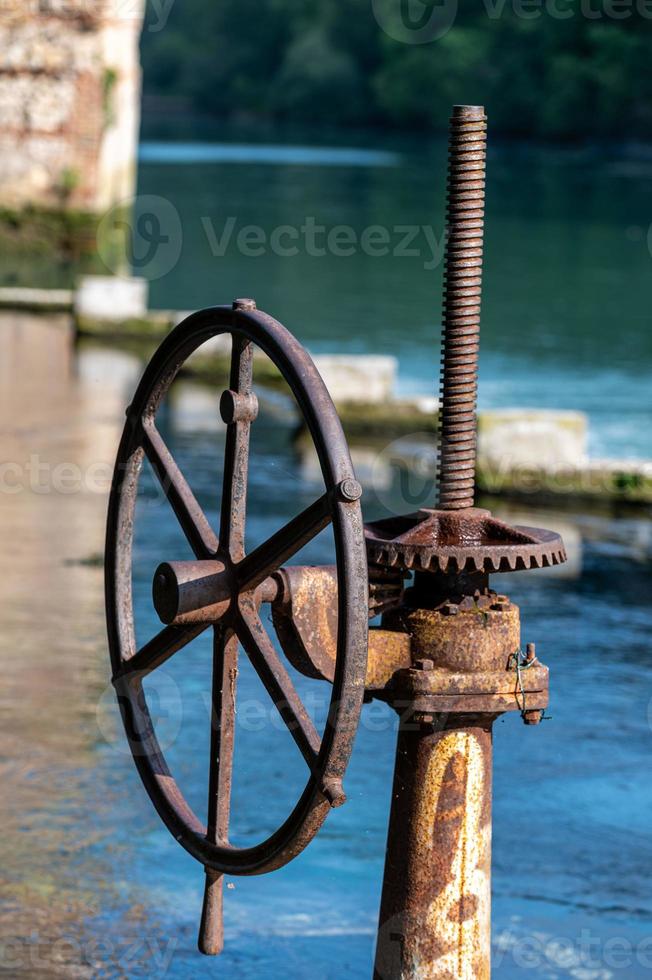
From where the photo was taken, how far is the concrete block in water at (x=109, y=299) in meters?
15.9

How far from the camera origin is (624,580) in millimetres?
→ 8695

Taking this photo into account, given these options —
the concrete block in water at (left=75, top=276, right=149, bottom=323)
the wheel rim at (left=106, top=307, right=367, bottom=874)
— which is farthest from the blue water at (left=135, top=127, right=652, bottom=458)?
the wheel rim at (left=106, top=307, right=367, bottom=874)

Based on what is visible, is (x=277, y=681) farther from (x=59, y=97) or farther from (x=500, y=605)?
(x=59, y=97)

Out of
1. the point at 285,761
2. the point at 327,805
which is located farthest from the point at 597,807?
the point at 327,805

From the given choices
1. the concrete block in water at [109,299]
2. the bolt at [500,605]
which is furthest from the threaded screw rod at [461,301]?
the concrete block in water at [109,299]

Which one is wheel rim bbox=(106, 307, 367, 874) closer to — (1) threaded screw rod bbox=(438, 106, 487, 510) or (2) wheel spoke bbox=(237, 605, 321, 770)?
(2) wheel spoke bbox=(237, 605, 321, 770)

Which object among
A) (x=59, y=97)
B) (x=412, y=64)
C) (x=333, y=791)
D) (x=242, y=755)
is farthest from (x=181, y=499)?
(x=412, y=64)

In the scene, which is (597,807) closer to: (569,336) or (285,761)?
(285,761)

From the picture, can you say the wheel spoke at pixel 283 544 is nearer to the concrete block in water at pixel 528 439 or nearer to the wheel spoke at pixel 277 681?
the wheel spoke at pixel 277 681

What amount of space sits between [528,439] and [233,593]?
7.12 meters

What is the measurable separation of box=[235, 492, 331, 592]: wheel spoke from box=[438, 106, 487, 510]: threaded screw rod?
16.8 inches

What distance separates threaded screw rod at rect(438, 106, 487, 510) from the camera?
11.4ft

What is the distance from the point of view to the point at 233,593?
3410 millimetres

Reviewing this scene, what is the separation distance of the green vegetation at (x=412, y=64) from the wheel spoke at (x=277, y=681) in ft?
162
